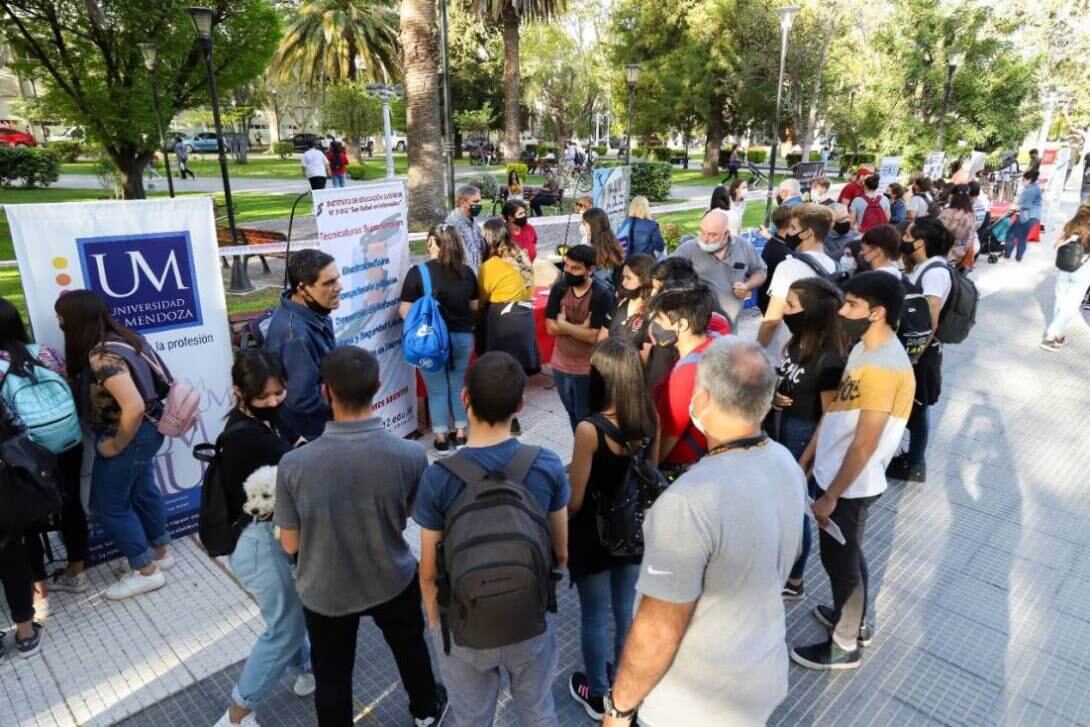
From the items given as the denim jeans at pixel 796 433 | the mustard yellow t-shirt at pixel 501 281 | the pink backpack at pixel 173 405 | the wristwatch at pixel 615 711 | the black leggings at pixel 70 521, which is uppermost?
the mustard yellow t-shirt at pixel 501 281

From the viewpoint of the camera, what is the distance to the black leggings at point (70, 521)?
3297 mm

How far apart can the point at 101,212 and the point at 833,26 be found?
30.1 metres

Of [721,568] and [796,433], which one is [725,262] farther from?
[721,568]

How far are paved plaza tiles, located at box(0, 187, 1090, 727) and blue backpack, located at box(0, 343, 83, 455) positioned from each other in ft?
3.23

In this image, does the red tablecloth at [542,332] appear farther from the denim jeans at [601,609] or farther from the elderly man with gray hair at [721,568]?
the elderly man with gray hair at [721,568]

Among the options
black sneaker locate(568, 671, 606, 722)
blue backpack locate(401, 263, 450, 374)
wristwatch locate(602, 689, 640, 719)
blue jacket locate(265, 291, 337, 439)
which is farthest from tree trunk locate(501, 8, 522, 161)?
wristwatch locate(602, 689, 640, 719)

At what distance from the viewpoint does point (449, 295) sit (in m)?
4.64

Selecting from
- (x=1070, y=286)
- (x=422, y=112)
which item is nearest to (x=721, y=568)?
(x=1070, y=286)

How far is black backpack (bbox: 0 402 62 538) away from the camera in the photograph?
2.73m

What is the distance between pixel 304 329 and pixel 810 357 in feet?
7.99

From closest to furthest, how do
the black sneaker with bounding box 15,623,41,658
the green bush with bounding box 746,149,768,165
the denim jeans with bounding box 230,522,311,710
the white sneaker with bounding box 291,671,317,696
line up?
the denim jeans with bounding box 230,522,311,710 → the white sneaker with bounding box 291,671,317,696 → the black sneaker with bounding box 15,623,41,658 → the green bush with bounding box 746,149,768,165

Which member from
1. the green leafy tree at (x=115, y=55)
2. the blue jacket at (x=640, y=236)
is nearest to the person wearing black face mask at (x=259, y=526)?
the blue jacket at (x=640, y=236)

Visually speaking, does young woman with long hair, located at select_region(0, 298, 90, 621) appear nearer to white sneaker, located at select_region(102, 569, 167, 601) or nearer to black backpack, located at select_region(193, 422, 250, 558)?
white sneaker, located at select_region(102, 569, 167, 601)

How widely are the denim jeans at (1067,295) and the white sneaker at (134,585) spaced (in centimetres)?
877
